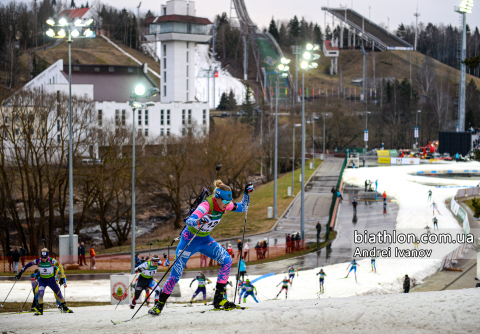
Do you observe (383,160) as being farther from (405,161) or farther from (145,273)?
(145,273)

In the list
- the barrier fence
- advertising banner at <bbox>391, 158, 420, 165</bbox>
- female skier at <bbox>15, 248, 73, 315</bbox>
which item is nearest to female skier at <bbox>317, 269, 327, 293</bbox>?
the barrier fence

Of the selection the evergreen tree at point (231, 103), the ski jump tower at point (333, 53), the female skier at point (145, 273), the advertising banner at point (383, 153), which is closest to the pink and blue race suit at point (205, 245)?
the female skier at point (145, 273)

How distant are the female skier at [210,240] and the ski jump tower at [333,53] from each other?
171939mm

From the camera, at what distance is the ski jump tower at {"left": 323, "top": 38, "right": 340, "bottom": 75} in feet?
581

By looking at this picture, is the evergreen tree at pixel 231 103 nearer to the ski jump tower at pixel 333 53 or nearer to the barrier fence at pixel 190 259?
the ski jump tower at pixel 333 53

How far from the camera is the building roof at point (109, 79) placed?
95.8m

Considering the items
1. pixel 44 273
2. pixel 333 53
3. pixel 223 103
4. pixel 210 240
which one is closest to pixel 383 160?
pixel 44 273

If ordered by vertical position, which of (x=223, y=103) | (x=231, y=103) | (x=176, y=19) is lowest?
(x=231, y=103)

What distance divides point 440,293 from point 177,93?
8315 centimetres

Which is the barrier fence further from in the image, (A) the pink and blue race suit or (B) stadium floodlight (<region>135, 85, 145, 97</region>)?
(A) the pink and blue race suit

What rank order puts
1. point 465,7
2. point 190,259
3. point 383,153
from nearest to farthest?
→ point 190,259 → point 465,7 → point 383,153

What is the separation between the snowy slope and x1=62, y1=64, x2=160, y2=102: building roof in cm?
8658

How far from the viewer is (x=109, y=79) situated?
3932 inches

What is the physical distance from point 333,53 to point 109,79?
3832 inches
